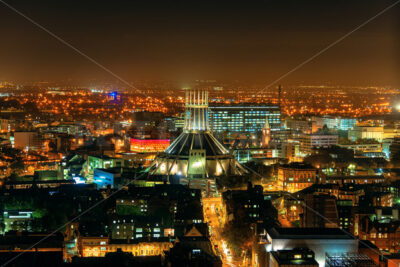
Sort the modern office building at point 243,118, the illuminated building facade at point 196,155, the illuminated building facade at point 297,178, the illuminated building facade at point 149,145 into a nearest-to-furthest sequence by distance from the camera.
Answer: the illuminated building facade at point 297,178, the illuminated building facade at point 196,155, the illuminated building facade at point 149,145, the modern office building at point 243,118

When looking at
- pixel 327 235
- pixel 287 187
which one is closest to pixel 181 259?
pixel 327 235

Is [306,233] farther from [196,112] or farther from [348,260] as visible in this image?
[196,112]

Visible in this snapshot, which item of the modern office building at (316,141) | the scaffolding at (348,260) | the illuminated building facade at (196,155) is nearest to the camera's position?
the scaffolding at (348,260)

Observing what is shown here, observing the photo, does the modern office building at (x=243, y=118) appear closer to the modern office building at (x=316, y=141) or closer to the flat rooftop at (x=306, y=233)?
the modern office building at (x=316, y=141)

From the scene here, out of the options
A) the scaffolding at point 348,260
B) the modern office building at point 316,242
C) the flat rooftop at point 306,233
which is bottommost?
the scaffolding at point 348,260

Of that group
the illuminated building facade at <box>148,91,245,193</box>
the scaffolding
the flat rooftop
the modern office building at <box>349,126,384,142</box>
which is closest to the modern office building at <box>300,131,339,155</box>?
the modern office building at <box>349,126,384,142</box>

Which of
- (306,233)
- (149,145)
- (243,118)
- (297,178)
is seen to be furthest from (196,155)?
(243,118)

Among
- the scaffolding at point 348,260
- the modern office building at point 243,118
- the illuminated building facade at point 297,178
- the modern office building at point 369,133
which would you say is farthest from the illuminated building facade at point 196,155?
the modern office building at point 369,133

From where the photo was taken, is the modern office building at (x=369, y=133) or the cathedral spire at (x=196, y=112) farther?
the modern office building at (x=369, y=133)

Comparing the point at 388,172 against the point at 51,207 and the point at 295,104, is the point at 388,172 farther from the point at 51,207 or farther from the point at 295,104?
the point at 295,104
